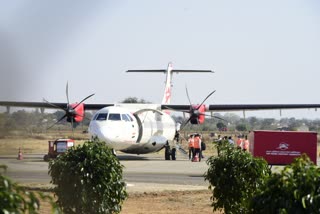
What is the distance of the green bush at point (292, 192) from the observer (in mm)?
6398

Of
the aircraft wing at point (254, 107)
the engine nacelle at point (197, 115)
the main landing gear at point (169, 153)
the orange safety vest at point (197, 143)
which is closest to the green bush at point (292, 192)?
the orange safety vest at point (197, 143)

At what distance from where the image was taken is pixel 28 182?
20188mm

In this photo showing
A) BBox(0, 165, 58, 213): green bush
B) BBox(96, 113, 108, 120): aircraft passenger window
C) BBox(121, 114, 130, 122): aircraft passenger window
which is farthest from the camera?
BBox(121, 114, 130, 122): aircraft passenger window

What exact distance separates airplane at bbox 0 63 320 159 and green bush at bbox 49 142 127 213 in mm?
18503

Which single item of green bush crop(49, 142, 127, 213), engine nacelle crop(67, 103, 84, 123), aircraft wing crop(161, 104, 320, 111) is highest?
aircraft wing crop(161, 104, 320, 111)

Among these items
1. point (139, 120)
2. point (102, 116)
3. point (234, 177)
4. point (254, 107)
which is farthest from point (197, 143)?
point (234, 177)

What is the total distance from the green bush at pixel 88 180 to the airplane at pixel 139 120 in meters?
18.5

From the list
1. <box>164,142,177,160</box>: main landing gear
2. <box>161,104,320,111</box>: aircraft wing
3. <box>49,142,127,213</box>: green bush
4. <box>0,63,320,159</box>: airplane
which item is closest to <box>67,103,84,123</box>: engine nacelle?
<box>0,63,320,159</box>: airplane

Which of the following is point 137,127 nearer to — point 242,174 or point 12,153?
point 242,174

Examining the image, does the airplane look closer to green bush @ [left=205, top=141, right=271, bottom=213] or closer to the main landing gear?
the main landing gear

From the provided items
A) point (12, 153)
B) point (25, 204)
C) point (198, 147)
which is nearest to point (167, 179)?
point (198, 147)

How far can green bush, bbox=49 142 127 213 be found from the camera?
10.5 m

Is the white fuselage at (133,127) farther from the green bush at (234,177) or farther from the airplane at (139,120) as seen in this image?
Answer: the green bush at (234,177)

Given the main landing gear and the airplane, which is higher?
the airplane
